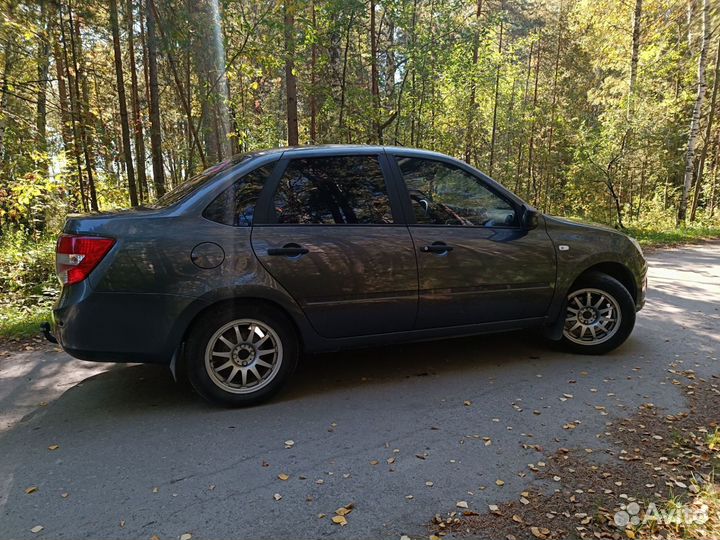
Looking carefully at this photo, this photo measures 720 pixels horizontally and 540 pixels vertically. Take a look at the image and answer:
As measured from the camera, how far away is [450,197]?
410 centimetres

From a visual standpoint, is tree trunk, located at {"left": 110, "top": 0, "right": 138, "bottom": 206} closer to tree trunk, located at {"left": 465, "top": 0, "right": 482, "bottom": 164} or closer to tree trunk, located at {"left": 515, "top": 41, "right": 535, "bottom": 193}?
tree trunk, located at {"left": 465, "top": 0, "right": 482, "bottom": 164}

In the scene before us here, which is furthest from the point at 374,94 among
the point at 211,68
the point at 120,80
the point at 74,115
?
the point at 74,115

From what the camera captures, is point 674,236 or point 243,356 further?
point 674,236

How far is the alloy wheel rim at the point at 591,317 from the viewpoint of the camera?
14.8 ft

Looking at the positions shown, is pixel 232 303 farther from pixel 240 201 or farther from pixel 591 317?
pixel 591 317

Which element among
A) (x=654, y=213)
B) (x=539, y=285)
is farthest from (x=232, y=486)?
(x=654, y=213)

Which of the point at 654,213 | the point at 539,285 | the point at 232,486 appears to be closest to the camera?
the point at 232,486

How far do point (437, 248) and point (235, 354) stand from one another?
1.76 metres

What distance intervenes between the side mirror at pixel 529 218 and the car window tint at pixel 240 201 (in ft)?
7.22

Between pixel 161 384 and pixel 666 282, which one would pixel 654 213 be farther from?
pixel 161 384

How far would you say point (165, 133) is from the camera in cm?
2375

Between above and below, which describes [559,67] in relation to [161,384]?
above

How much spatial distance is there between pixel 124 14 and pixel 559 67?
2307 centimetres

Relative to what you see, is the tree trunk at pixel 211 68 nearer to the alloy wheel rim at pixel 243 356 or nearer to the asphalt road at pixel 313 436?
the asphalt road at pixel 313 436
